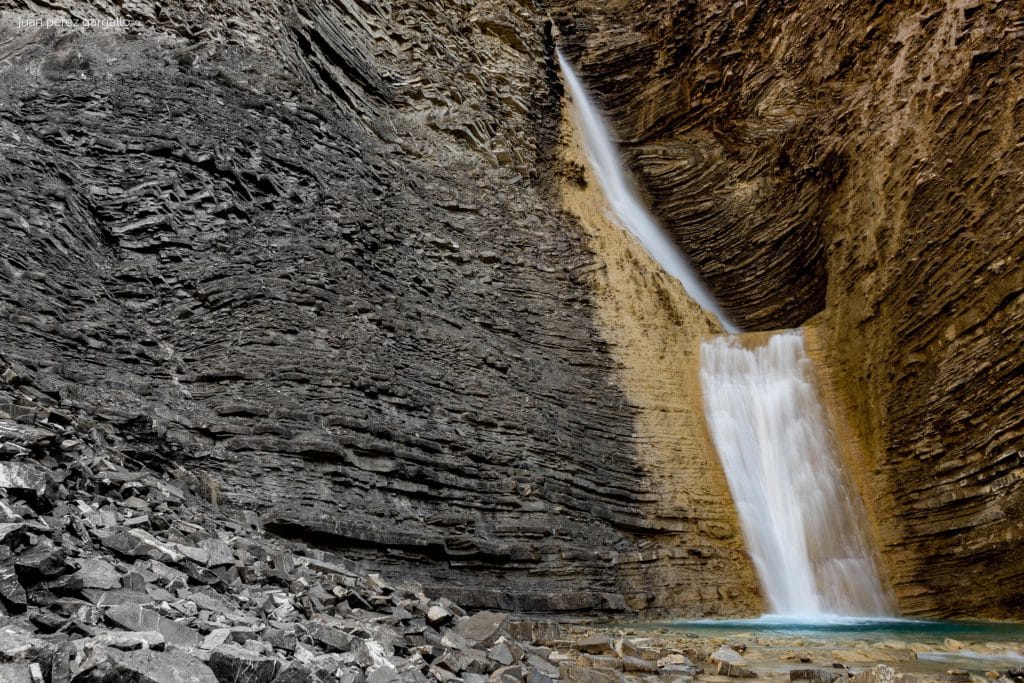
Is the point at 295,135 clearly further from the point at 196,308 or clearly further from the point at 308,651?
the point at 308,651

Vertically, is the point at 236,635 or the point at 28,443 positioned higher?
the point at 28,443

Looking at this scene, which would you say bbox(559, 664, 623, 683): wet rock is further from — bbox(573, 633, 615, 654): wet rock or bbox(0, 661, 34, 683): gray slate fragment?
bbox(0, 661, 34, 683): gray slate fragment

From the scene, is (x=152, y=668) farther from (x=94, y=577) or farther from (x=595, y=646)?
(x=595, y=646)

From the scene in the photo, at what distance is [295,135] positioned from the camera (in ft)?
42.5

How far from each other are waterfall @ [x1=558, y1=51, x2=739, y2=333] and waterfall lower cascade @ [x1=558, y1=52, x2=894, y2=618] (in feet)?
8.23

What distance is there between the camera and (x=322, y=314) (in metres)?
10.3

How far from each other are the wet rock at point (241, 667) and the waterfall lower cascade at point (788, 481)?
900cm

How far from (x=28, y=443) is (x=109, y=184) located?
664 centimetres

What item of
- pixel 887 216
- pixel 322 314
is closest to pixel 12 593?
pixel 322 314

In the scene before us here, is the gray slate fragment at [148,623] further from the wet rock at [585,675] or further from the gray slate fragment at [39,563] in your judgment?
the wet rock at [585,675]

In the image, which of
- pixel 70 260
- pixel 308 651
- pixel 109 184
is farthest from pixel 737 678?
pixel 109 184

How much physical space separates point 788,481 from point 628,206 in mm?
8818

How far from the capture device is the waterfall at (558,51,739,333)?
1759cm

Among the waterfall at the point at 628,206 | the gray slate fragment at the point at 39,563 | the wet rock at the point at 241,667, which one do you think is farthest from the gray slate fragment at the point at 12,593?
the waterfall at the point at 628,206
